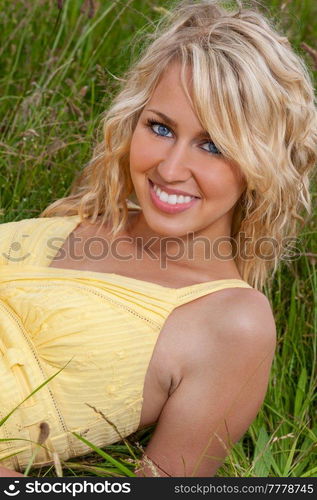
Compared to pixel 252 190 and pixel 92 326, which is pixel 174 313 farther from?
pixel 252 190

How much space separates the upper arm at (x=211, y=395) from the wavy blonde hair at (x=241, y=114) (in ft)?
1.16

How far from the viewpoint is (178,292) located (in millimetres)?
2045

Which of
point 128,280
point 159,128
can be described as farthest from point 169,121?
point 128,280

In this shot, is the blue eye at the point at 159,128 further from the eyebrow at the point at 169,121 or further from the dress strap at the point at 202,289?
the dress strap at the point at 202,289

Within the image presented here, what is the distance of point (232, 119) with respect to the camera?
1.96 m

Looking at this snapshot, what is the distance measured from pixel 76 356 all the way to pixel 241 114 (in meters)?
0.67

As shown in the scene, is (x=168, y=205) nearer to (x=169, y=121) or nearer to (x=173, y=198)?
(x=173, y=198)

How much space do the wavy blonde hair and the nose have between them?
3.3 inches

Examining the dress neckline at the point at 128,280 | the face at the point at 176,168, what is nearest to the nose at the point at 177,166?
the face at the point at 176,168

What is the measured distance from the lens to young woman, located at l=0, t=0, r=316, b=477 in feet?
6.36

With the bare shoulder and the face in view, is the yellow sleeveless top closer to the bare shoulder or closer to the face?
the bare shoulder

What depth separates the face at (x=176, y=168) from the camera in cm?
200

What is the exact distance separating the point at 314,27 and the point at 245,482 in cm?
237

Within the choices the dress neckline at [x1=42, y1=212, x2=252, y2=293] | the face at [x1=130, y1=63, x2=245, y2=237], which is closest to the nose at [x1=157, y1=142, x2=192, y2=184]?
the face at [x1=130, y1=63, x2=245, y2=237]
